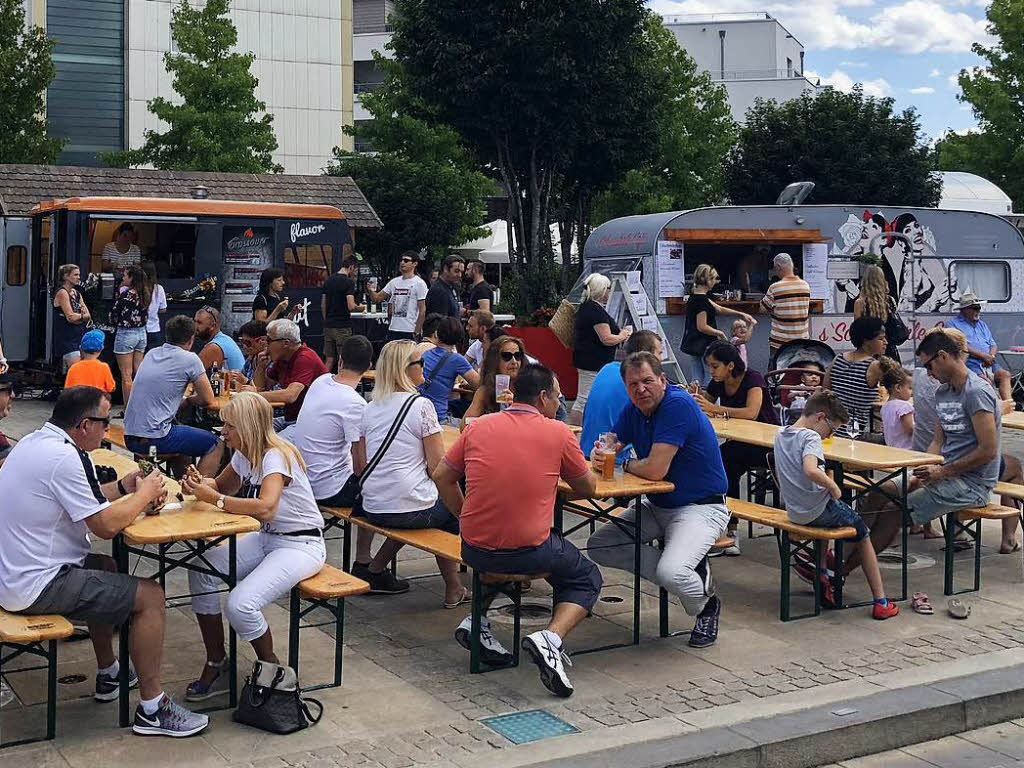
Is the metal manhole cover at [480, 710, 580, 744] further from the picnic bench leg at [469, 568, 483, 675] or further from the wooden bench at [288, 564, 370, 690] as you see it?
the wooden bench at [288, 564, 370, 690]

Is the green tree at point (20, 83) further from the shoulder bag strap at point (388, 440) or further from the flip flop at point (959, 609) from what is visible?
the flip flop at point (959, 609)

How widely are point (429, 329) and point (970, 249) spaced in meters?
9.33

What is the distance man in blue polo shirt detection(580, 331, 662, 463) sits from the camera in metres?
8.02

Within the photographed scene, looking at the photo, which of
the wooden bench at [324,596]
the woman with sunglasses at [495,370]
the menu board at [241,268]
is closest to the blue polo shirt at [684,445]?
the woman with sunglasses at [495,370]

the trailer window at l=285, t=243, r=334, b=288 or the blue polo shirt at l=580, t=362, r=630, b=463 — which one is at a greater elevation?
the trailer window at l=285, t=243, r=334, b=288

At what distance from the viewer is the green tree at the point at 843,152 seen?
35969mm

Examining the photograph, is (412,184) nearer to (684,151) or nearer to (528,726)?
(684,151)

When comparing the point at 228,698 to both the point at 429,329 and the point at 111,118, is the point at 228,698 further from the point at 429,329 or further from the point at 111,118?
the point at 111,118

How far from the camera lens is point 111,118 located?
5041cm

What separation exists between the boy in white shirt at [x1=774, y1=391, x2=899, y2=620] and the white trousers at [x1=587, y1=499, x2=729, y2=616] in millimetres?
489

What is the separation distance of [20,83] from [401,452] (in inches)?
965

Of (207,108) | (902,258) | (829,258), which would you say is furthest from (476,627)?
(207,108)

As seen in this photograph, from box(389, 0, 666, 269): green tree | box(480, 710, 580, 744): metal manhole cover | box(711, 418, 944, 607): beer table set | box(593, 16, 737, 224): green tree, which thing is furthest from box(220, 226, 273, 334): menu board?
box(593, 16, 737, 224): green tree

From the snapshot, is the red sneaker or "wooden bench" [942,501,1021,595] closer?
the red sneaker
